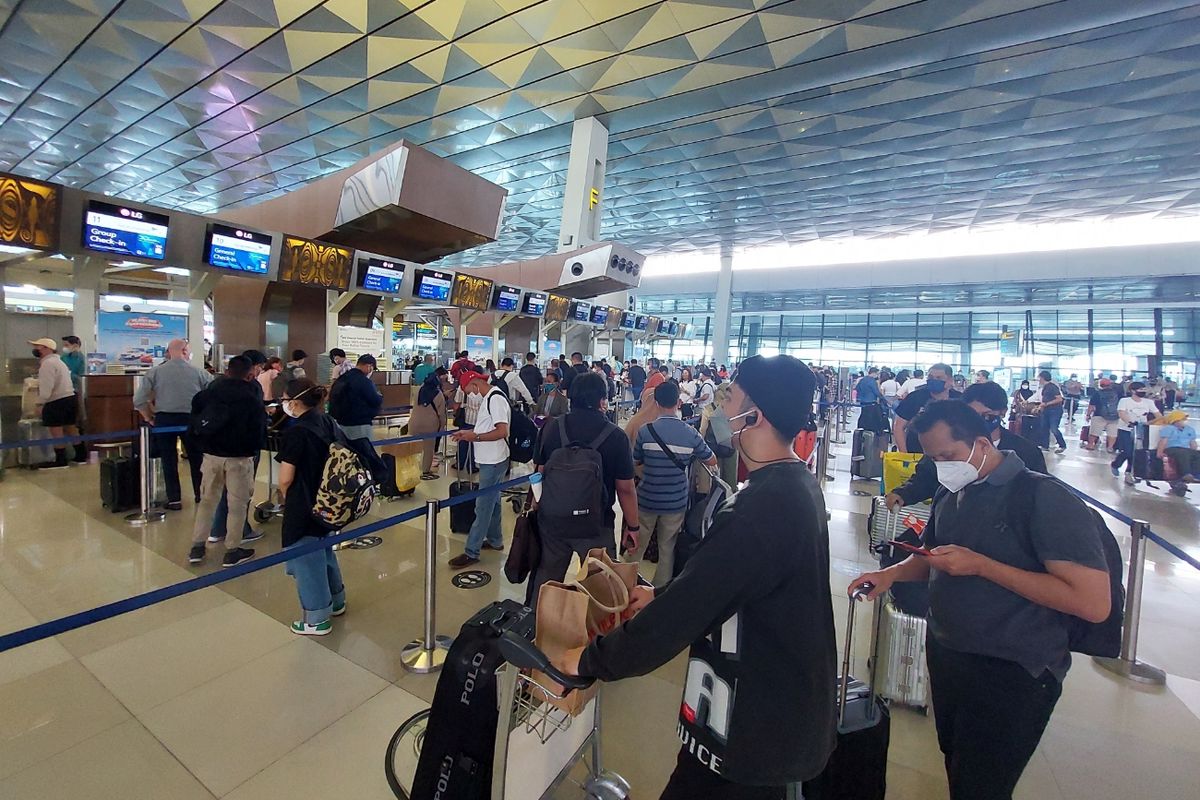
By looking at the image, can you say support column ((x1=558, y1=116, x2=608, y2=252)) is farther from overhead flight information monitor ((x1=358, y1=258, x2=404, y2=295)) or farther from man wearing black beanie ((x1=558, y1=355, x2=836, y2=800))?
man wearing black beanie ((x1=558, y1=355, x2=836, y2=800))

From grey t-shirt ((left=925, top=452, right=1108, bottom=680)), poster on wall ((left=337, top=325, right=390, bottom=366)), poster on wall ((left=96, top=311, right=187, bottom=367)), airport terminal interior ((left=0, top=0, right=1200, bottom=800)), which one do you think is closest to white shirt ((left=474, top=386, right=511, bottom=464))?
airport terminal interior ((left=0, top=0, right=1200, bottom=800))

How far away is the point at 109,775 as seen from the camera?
2020 millimetres

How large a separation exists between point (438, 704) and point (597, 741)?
2.39 feet

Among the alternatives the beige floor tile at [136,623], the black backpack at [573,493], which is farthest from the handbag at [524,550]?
the beige floor tile at [136,623]

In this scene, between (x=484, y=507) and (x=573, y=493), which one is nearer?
(x=573, y=493)

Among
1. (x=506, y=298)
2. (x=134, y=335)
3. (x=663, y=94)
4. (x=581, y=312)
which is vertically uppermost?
(x=663, y=94)

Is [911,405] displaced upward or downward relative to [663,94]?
downward

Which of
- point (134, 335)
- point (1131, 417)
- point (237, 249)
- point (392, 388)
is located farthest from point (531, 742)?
point (134, 335)

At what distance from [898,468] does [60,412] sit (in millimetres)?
9802

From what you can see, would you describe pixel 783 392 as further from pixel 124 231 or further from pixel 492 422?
pixel 124 231

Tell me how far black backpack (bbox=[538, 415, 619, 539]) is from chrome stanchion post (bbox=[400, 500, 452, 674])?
0.64 meters

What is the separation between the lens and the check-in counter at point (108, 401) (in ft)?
22.6

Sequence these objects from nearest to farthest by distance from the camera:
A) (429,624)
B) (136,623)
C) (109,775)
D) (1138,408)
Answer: (109,775) → (429,624) → (136,623) → (1138,408)

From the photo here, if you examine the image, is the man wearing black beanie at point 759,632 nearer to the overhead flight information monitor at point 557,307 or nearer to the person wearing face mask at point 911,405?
the person wearing face mask at point 911,405
